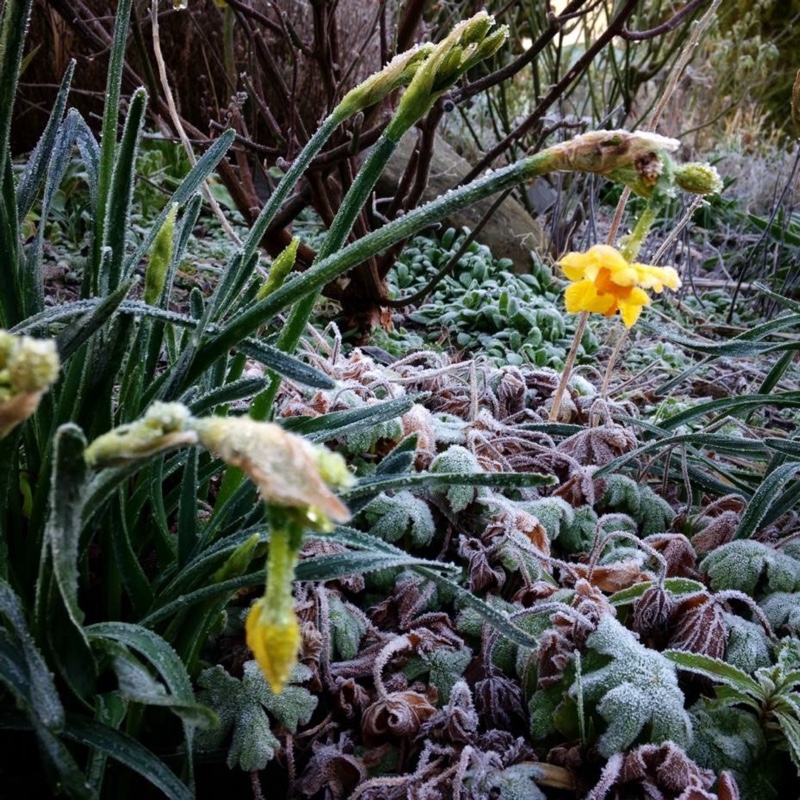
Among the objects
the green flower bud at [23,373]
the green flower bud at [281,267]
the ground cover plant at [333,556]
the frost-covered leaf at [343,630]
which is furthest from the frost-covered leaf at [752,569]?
the green flower bud at [23,373]

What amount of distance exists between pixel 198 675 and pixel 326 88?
1681mm

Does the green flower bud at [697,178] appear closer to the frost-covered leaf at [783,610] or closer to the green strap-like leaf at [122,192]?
the green strap-like leaf at [122,192]

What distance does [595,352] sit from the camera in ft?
8.07

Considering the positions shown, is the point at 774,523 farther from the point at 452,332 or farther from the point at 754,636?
the point at 452,332

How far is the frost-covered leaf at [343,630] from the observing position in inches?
36.6

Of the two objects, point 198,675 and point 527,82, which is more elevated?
point 527,82

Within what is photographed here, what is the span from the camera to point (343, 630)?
3.06ft

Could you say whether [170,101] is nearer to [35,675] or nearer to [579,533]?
[579,533]

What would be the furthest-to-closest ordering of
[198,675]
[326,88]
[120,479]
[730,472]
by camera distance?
1. [326,88]
2. [730,472]
3. [198,675]
4. [120,479]

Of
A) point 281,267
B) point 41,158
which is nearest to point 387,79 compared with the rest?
point 281,267

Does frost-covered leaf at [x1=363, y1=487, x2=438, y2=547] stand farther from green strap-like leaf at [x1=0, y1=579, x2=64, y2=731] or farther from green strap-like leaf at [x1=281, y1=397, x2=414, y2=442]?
green strap-like leaf at [x1=0, y1=579, x2=64, y2=731]

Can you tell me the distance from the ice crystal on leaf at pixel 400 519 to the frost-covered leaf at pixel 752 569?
0.41m

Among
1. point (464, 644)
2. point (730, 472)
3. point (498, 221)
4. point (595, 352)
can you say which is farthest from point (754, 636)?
point (498, 221)

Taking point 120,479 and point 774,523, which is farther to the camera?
point 774,523
